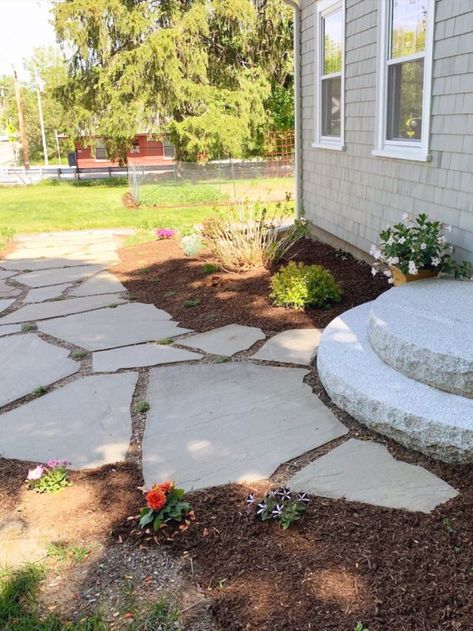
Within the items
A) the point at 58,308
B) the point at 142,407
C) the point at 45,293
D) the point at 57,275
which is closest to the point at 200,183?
the point at 57,275

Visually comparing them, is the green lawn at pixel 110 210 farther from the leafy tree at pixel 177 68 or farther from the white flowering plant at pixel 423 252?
the white flowering plant at pixel 423 252

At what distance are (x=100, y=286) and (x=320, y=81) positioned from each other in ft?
11.2

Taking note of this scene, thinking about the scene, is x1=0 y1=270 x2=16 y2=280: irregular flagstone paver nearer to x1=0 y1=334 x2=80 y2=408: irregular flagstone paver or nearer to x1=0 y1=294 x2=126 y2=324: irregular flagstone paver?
x1=0 y1=294 x2=126 y2=324: irregular flagstone paver

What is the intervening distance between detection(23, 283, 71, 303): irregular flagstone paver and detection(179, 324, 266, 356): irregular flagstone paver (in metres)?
2.08

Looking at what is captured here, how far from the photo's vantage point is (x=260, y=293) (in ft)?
16.3

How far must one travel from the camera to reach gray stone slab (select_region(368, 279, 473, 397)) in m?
2.51

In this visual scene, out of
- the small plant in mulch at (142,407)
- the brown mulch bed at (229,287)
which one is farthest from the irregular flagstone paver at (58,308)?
the small plant in mulch at (142,407)

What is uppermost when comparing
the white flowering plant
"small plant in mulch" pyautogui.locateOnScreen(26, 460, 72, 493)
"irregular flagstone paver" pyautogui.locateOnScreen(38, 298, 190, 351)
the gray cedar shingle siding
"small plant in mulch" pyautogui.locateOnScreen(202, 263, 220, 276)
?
the gray cedar shingle siding

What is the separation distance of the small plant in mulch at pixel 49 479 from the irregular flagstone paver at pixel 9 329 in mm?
2312

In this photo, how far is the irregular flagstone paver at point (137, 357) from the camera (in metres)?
3.67

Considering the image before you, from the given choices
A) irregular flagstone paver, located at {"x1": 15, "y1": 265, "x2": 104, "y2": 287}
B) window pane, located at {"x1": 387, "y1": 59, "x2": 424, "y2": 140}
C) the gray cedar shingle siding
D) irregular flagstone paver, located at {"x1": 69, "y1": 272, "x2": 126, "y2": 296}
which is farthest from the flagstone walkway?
window pane, located at {"x1": 387, "y1": 59, "x2": 424, "y2": 140}

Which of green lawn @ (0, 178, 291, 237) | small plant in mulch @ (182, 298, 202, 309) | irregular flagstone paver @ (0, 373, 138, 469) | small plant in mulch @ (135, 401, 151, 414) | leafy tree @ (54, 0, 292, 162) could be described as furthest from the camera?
leafy tree @ (54, 0, 292, 162)

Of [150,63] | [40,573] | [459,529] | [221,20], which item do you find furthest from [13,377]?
A: [221,20]

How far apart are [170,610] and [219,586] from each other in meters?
0.17
